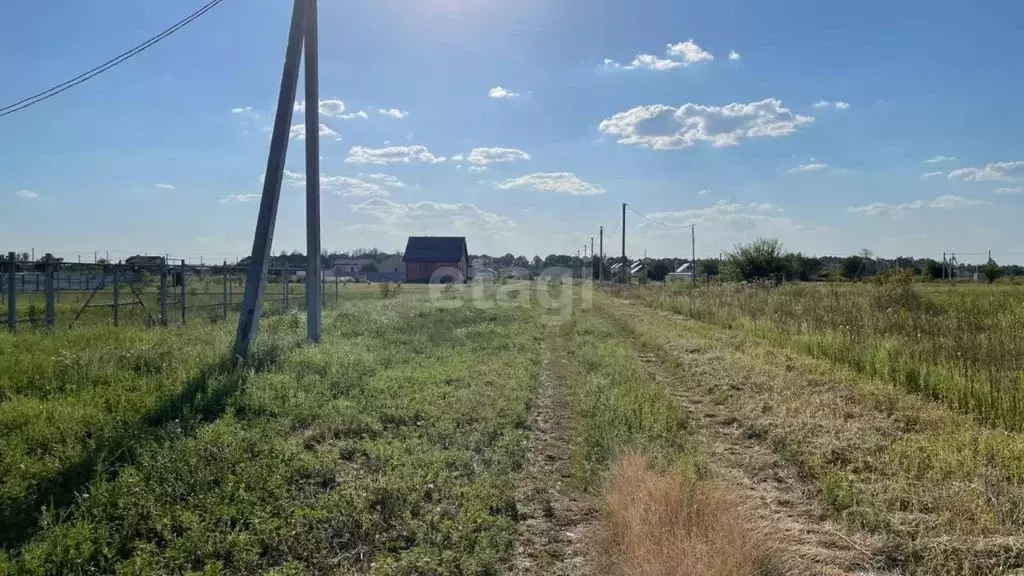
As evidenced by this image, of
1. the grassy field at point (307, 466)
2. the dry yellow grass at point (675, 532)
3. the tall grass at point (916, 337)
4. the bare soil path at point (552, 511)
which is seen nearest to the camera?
the dry yellow grass at point (675, 532)

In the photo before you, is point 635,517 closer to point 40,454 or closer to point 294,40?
point 40,454

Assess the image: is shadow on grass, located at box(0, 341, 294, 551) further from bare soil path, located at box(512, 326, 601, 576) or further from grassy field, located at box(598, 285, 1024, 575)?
grassy field, located at box(598, 285, 1024, 575)

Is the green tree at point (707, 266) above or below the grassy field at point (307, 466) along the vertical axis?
above

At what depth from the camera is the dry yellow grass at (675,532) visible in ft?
10.5

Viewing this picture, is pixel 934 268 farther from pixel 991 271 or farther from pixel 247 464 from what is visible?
pixel 247 464

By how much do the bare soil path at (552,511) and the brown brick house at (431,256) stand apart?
217 ft

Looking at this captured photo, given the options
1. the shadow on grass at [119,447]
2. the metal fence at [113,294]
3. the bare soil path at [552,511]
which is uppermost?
the metal fence at [113,294]

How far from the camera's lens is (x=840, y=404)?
7191 millimetres

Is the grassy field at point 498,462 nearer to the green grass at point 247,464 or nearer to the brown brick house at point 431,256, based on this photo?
the green grass at point 247,464

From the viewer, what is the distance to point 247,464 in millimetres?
4633

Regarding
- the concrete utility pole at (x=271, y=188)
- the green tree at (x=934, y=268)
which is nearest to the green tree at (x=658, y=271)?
the green tree at (x=934, y=268)

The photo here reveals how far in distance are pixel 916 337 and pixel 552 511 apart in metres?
8.98

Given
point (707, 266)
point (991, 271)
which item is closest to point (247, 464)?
point (991, 271)

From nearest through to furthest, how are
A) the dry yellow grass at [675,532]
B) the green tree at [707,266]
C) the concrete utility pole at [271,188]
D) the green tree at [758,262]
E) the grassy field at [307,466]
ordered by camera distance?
1. the dry yellow grass at [675,532]
2. the grassy field at [307,466]
3. the concrete utility pole at [271,188]
4. the green tree at [758,262]
5. the green tree at [707,266]
